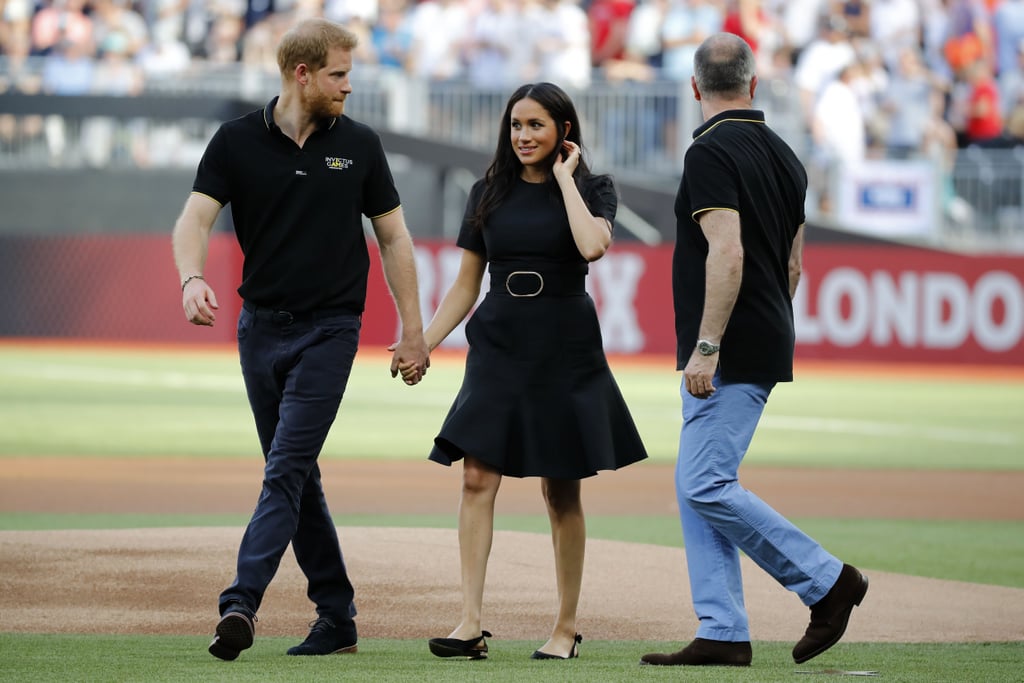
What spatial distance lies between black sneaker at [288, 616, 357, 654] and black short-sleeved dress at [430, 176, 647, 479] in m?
0.72

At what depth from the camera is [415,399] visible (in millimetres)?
20078

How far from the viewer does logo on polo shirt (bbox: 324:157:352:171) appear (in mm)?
6137

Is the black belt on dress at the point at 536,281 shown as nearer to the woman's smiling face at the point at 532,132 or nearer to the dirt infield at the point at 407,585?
the woman's smiling face at the point at 532,132

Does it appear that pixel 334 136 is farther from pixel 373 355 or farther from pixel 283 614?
pixel 373 355

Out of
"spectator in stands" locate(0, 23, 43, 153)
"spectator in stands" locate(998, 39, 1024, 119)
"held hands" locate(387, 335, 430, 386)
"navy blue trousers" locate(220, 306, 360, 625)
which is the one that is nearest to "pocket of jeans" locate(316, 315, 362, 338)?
"navy blue trousers" locate(220, 306, 360, 625)

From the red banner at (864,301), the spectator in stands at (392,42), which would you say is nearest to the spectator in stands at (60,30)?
the spectator in stands at (392,42)

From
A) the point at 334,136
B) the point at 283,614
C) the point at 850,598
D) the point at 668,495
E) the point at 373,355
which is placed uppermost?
the point at 334,136

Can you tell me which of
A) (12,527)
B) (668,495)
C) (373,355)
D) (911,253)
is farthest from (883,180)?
(12,527)

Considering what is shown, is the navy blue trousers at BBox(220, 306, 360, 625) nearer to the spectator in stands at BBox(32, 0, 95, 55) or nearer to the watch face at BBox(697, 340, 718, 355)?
the watch face at BBox(697, 340, 718, 355)

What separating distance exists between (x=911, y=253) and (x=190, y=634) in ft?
61.0

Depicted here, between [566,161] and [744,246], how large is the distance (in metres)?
0.74

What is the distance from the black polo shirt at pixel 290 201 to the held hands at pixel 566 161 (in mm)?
622

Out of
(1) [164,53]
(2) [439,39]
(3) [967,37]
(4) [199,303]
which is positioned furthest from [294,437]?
(1) [164,53]

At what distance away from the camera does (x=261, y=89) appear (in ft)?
81.0
